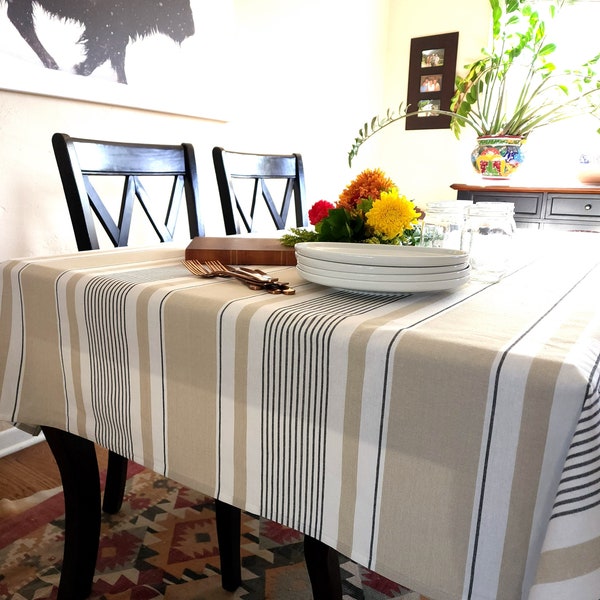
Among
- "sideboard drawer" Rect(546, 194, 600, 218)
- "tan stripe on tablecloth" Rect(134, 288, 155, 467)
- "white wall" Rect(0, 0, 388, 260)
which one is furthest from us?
"sideboard drawer" Rect(546, 194, 600, 218)

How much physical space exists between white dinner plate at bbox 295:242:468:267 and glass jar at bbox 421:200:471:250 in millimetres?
238

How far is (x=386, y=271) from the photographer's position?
654 millimetres

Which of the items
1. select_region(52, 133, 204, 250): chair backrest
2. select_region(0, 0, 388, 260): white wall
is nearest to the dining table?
select_region(52, 133, 204, 250): chair backrest

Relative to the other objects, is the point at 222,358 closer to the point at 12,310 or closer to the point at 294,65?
the point at 12,310

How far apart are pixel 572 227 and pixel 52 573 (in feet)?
9.24

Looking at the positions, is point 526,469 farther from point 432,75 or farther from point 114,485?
point 432,75

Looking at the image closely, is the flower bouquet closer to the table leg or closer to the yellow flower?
the yellow flower

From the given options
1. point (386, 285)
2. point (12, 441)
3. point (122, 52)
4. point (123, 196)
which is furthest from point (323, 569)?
point (122, 52)

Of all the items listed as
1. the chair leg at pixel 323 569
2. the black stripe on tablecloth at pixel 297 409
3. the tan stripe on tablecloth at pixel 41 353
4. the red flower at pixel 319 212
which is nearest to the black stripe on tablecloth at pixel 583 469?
the black stripe on tablecloth at pixel 297 409

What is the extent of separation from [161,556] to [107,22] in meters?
1.59

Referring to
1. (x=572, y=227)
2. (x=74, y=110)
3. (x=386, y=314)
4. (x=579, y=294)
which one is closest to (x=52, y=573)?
(x=386, y=314)

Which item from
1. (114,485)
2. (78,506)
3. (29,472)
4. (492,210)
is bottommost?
(29,472)

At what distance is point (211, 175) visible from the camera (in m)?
2.29

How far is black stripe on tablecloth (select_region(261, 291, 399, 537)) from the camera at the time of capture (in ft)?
1.86
